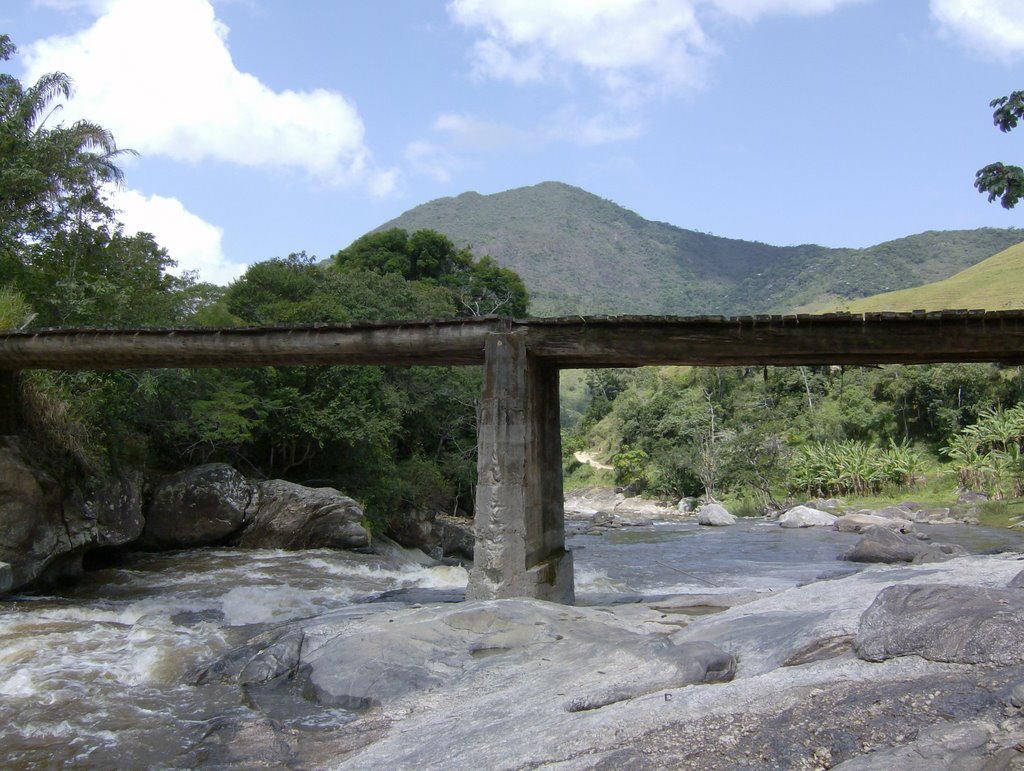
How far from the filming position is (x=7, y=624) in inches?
449

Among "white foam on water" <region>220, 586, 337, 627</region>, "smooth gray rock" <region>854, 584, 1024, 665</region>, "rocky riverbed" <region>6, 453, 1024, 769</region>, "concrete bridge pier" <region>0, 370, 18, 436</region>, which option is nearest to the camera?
"rocky riverbed" <region>6, 453, 1024, 769</region>

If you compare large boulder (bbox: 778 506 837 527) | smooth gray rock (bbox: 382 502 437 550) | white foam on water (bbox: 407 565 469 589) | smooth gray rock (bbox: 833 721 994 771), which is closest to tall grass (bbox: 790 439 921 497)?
large boulder (bbox: 778 506 837 527)

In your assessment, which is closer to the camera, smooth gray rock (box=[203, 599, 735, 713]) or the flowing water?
smooth gray rock (box=[203, 599, 735, 713])

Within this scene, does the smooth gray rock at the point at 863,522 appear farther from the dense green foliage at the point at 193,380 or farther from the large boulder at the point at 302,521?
the large boulder at the point at 302,521

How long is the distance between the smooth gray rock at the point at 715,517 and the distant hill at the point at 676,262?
7317 cm

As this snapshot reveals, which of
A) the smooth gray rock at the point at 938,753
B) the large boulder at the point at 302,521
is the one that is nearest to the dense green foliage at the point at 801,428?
the large boulder at the point at 302,521

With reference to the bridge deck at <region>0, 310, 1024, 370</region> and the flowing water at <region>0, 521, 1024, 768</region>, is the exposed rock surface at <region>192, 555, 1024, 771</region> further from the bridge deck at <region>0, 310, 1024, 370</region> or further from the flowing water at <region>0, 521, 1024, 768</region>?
the bridge deck at <region>0, 310, 1024, 370</region>

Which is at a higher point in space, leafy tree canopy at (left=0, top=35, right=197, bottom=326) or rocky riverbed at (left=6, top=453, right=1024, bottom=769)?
leafy tree canopy at (left=0, top=35, right=197, bottom=326)

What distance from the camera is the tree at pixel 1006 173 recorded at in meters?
13.9

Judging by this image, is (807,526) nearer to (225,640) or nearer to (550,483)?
(550,483)

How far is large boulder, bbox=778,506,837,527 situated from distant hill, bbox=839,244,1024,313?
28.6m

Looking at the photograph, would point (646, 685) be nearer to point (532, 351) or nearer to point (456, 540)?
point (532, 351)

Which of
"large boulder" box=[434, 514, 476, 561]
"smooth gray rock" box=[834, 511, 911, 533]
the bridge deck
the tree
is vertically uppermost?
the tree

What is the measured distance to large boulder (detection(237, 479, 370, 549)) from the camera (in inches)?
797
